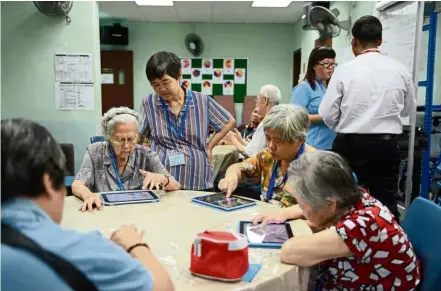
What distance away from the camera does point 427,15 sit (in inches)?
142

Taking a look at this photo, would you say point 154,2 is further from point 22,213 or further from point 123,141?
point 22,213

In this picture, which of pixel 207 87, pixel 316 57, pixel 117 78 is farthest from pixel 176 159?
pixel 117 78

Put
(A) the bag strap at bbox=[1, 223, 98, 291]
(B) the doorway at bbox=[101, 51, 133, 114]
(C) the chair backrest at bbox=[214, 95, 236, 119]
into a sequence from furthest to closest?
(C) the chair backrest at bbox=[214, 95, 236, 119] < (B) the doorway at bbox=[101, 51, 133, 114] < (A) the bag strap at bbox=[1, 223, 98, 291]

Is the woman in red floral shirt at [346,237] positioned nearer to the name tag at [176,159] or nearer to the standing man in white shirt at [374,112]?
the name tag at [176,159]

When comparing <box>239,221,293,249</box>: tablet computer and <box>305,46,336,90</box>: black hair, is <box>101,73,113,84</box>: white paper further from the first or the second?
<box>239,221,293,249</box>: tablet computer

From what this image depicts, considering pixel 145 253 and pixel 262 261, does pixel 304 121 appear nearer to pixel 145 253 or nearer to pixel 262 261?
pixel 262 261

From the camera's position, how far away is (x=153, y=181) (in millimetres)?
2178

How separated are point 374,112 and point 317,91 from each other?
2.44ft

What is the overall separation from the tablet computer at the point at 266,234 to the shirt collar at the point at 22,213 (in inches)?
31.0

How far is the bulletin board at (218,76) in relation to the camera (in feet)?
28.2

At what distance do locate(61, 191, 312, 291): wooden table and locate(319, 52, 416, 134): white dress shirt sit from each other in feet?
3.53

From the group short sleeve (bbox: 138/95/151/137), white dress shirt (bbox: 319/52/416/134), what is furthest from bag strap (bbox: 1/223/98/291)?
white dress shirt (bbox: 319/52/416/134)

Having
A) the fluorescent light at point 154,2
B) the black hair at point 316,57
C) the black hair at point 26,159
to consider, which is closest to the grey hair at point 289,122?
the black hair at point 26,159

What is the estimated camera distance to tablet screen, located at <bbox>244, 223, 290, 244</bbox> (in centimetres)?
144
